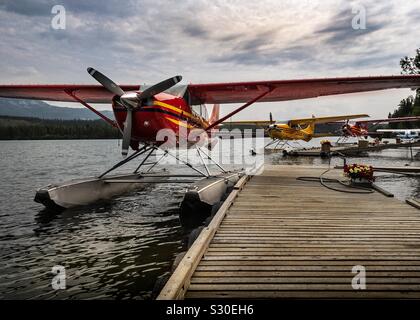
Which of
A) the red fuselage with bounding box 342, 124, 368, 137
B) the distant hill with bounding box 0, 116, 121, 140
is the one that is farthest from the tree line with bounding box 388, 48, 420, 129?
the distant hill with bounding box 0, 116, 121, 140

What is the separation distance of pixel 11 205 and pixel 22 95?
340 centimetres

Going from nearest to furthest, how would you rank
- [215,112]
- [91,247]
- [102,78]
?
[91,247] < [102,78] < [215,112]

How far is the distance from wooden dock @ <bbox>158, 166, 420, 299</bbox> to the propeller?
108 inches

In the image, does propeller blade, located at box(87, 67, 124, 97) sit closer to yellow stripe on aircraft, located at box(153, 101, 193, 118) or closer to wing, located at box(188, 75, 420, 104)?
yellow stripe on aircraft, located at box(153, 101, 193, 118)

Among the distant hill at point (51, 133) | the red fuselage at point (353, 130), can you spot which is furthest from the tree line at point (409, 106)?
the distant hill at point (51, 133)

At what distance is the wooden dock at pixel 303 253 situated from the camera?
261 centimetres

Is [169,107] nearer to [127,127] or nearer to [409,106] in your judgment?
[127,127]

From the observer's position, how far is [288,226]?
4367 millimetres

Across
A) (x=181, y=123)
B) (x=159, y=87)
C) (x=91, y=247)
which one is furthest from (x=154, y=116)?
(x=91, y=247)

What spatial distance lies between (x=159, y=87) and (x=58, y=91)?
427 centimetres

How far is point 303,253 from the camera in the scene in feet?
11.0

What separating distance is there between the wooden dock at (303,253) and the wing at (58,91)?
561cm

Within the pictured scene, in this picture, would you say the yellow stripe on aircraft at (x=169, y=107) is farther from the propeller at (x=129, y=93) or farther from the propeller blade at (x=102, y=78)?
the propeller blade at (x=102, y=78)

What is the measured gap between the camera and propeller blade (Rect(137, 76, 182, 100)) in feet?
21.6
